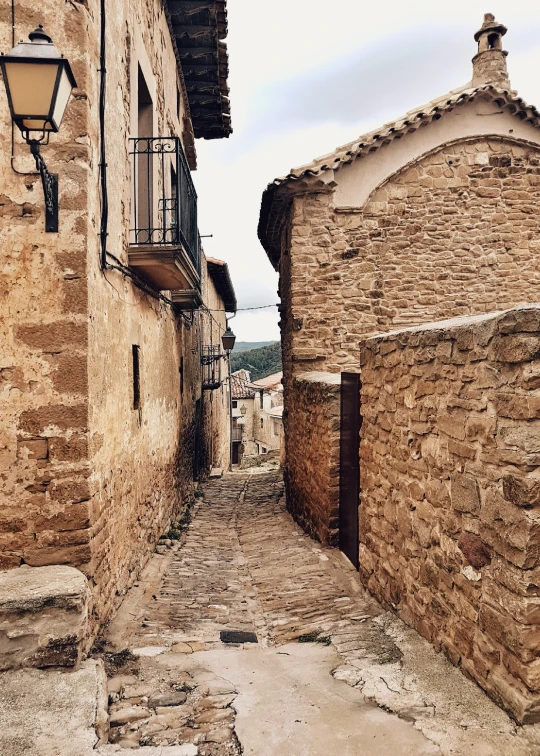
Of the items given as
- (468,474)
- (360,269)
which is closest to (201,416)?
(360,269)

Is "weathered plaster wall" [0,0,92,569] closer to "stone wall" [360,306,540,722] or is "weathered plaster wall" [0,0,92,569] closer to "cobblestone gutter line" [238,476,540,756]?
"cobblestone gutter line" [238,476,540,756]

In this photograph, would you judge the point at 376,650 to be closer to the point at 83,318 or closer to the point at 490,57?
the point at 83,318

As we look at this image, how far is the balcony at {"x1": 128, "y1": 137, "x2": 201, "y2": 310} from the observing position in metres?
5.52

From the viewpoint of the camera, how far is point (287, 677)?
3.51 metres

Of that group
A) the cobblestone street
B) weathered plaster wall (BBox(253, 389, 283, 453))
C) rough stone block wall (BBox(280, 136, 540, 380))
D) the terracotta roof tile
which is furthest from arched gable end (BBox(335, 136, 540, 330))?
weathered plaster wall (BBox(253, 389, 283, 453))

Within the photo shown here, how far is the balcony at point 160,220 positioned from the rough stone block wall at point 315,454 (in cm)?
208

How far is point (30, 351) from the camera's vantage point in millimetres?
3914

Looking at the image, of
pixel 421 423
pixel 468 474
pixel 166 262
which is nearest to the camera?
pixel 468 474

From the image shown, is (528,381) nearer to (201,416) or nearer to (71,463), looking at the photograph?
(71,463)

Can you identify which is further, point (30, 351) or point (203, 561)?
point (203, 561)

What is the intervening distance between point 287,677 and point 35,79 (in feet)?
12.2

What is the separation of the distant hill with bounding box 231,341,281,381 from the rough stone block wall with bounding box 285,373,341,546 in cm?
4503

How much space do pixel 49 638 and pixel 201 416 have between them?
11.2 m

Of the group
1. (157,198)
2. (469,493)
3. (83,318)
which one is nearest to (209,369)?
(157,198)
